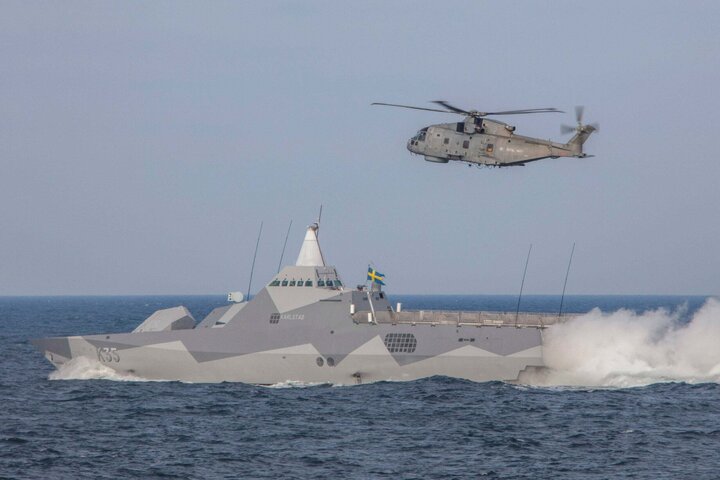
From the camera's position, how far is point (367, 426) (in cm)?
3509

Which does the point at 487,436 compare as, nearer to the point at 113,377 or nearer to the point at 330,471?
the point at 330,471

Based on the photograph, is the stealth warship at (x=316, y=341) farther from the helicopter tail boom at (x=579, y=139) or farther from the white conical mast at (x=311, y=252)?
the helicopter tail boom at (x=579, y=139)

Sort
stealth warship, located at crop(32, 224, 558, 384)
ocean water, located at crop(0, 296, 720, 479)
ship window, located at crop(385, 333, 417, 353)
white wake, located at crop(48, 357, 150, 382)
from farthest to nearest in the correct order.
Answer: white wake, located at crop(48, 357, 150, 382), ship window, located at crop(385, 333, 417, 353), stealth warship, located at crop(32, 224, 558, 384), ocean water, located at crop(0, 296, 720, 479)

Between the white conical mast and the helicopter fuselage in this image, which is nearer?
the helicopter fuselage

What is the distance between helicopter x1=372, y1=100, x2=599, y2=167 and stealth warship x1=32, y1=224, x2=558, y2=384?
7.08 m

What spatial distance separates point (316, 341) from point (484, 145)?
11.4m

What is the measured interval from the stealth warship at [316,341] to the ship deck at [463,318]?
0.15 feet

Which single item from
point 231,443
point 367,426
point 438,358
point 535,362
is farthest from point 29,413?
point 535,362

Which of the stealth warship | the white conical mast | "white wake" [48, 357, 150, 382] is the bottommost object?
"white wake" [48, 357, 150, 382]

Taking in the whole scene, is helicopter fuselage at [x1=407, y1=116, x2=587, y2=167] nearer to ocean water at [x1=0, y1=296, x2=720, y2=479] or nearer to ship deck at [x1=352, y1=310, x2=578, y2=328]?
ship deck at [x1=352, y1=310, x2=578, y2=328]

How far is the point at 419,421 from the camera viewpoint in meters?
36.1

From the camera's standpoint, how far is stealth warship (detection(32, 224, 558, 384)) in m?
42.6

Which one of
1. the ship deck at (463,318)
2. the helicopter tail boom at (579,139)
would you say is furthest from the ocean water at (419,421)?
the helicopter tail boom at (579,139)

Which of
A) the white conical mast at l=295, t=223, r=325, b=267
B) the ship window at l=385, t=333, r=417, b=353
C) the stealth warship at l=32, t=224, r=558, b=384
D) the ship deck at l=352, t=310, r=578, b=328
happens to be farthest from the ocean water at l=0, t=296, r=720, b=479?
the white conical mast at l=295, t=223, r=325, b=267
